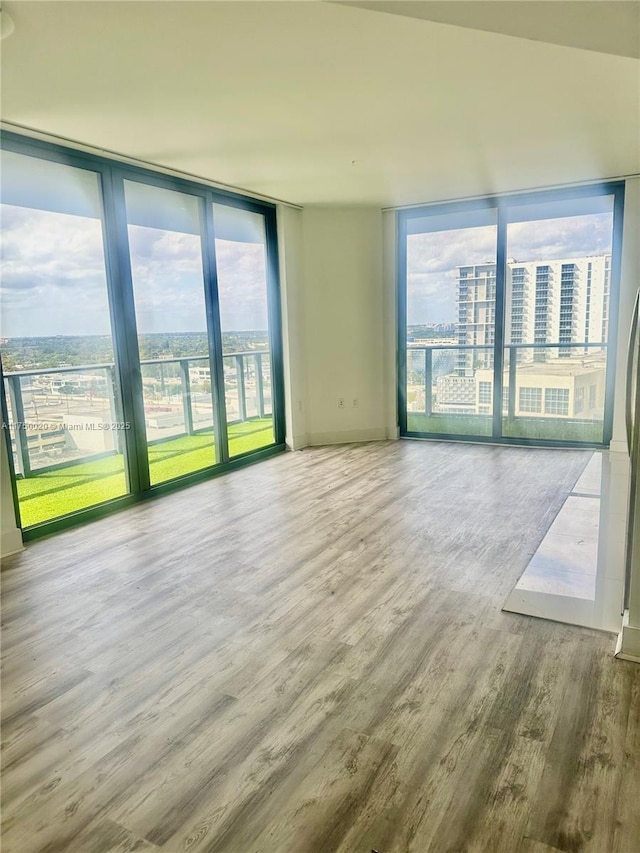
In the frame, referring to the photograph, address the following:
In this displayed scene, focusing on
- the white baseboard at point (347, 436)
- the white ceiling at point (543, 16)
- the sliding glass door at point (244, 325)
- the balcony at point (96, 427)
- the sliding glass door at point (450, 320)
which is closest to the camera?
the white ceiling at point (543, 16)

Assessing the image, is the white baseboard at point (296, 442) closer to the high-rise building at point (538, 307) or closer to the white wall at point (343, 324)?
the white wall at point (343, 324)

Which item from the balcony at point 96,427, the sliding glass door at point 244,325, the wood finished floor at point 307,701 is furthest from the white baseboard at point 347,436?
the wood finished floor at point 307,701

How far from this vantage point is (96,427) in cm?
404

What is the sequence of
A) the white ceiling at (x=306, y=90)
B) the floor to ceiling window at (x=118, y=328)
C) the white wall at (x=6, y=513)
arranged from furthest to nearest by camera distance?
the floor to ceiling window at (x=118, y=328) → the white wall at (x=6, y=513) → the white ceiling at (x=306, y=90)

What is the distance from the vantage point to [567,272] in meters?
5.47

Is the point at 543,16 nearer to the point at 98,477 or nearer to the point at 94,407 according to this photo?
the point at 94,407

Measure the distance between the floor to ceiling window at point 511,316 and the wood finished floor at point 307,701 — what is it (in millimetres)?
2623

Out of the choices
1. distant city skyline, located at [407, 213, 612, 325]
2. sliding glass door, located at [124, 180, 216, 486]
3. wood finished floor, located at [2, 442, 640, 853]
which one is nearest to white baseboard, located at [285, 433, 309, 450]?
sliding glass door, located at [124, 180, 216, 486]

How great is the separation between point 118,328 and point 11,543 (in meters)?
1.67

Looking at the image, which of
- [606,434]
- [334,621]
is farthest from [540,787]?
[606,434]

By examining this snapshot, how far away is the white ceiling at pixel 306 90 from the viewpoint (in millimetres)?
2232

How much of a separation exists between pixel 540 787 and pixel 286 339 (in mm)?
4810

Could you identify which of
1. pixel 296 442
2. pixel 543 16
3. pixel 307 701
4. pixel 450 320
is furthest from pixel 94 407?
pixel 450 320

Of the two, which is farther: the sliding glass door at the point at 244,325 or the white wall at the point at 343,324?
the white wall at the point at 343,324
